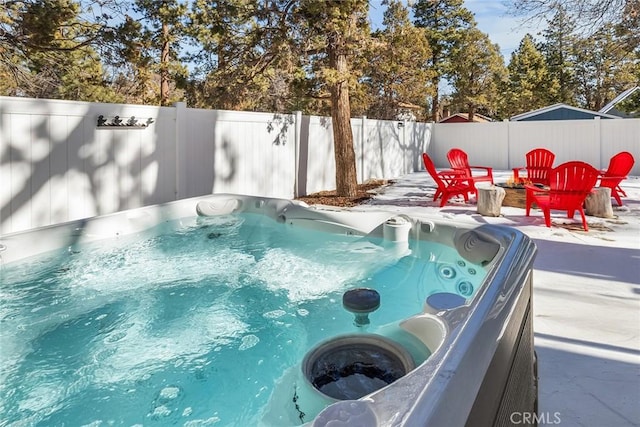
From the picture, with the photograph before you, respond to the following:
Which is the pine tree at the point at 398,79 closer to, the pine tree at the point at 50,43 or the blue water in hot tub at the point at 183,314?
the pine tree at the point at 50,43

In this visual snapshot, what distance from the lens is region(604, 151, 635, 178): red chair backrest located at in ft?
20.6

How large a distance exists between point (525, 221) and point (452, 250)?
102 inches

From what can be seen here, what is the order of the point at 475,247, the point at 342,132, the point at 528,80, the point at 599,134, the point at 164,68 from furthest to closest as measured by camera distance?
the point at 528,80, the point at 164,68, the point at 599,134, the point at 342,132, the point at 475,247

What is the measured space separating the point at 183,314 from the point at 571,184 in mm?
4401

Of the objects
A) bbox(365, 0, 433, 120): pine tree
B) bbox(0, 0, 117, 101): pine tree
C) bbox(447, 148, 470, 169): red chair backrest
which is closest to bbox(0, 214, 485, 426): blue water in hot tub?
bbox(447, 148, 470, 169): red chair backrest

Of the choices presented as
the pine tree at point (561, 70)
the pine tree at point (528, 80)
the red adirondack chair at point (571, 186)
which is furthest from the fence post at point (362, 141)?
the pine tree at point (561, 70)

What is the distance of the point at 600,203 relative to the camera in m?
5.61

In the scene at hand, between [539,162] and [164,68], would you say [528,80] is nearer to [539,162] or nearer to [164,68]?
[539,162]

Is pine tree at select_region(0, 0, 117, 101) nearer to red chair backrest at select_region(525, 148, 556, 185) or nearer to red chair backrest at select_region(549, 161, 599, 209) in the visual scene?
red chair backrest at select_region(549, 161, 599, 209)

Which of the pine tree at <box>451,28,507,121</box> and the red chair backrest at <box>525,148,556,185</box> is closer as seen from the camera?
the red chair backrest at <box>525,148,556,185</box>

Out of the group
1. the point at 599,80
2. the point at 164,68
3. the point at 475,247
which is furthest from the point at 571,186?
the point at 599,80

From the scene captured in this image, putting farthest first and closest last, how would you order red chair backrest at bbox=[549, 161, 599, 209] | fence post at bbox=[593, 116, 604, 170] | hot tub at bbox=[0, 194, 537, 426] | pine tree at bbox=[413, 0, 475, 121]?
pine tree at bbox=[413, 0, 475, 121] → fence post at bbox=[593, 116, 604, 170] → red chair backrest at bbox=[549, 161, 599, 209] → hot tub at bbox=[0, 194, 537, 426]

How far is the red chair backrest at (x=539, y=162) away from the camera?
765 centimetres

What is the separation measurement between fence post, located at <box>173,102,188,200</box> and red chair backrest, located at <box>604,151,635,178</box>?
243 inches
